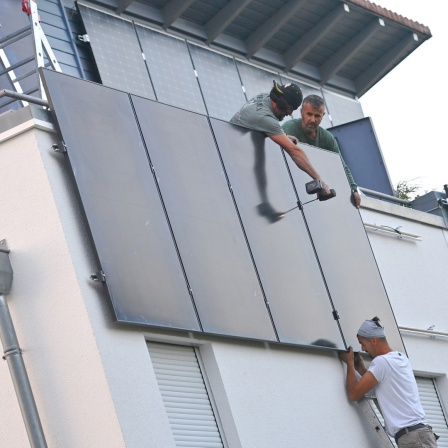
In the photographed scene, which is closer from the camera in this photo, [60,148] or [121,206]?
[60,148]

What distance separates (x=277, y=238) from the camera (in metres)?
13.6

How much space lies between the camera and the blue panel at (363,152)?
63.4 feet

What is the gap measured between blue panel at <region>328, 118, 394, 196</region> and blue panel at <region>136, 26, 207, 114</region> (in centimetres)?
221

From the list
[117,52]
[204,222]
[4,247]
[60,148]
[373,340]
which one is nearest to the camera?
[4,247]

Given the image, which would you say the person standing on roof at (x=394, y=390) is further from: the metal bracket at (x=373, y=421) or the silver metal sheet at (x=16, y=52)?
the silver metal sheet at (x=16, y=52)

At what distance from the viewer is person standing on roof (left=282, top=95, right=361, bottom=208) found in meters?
14.6

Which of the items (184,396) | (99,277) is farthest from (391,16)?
(99,277)

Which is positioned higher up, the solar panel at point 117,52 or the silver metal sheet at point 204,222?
the solar panel at point 117,52

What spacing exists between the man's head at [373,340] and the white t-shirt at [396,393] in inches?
5.3

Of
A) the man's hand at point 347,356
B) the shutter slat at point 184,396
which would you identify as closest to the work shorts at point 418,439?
the man's hand at point 347,356

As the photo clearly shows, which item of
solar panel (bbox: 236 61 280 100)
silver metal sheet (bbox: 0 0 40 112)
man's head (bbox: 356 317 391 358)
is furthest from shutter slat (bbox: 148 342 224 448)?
solar panel (bbox: 236 61 280 100)

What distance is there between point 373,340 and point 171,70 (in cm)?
638

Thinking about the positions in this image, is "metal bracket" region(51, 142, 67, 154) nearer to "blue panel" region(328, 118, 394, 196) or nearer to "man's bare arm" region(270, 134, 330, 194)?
"man's bare arm" region(270, 134, 330, 194)

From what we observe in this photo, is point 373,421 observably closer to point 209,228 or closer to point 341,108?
point 209,228
